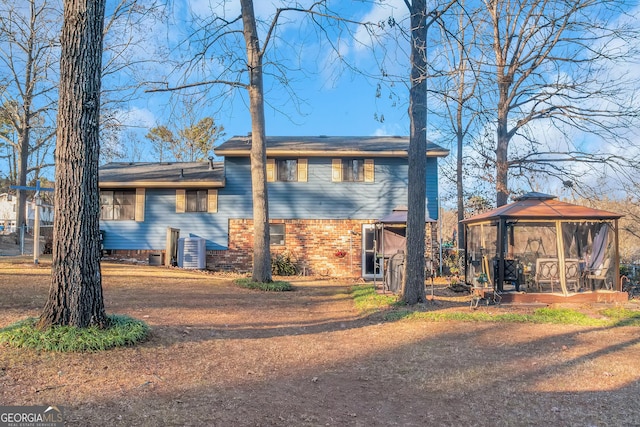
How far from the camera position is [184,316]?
23.8ft

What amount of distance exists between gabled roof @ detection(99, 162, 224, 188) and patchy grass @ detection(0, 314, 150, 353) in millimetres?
12780

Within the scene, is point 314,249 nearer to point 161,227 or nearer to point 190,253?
point 190,253

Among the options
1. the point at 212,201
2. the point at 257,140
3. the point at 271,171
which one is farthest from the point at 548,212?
the point at 212,201

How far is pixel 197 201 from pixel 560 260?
13152 millimetres

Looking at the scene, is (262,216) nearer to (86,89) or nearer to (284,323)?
(284,323)

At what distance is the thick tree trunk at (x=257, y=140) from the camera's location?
41.2ft

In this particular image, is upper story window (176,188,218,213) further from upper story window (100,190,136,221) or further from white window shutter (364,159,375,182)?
white window shutter (364,159,375,182)

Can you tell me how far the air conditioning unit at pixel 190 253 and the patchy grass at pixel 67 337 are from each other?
11947mm

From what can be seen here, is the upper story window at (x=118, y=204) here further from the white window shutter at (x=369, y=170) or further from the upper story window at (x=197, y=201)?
the white window shutter at (x=369, y=170)

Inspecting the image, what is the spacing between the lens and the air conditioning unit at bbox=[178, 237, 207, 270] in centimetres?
1688

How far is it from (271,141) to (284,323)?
12789 millimetres

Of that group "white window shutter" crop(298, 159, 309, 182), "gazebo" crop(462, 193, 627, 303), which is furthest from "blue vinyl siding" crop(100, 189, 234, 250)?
"gazebo" crop(462, 193, 627, 303)

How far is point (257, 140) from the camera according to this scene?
12688mm

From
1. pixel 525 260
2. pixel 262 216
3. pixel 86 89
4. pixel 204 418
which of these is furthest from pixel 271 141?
pixel 204 418
